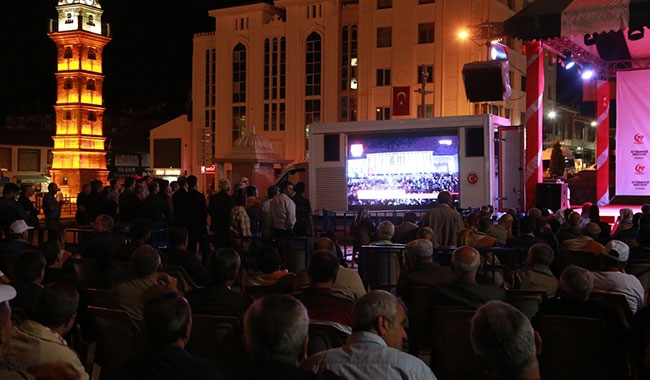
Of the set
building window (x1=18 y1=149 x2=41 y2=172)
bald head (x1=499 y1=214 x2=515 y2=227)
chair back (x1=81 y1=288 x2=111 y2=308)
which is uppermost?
building window (x1=18 y1=149 x2=41 y2=172)

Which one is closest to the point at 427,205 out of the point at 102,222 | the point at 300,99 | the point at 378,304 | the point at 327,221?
the point at 327,221

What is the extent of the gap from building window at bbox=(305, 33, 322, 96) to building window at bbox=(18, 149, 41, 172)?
31.3 metres

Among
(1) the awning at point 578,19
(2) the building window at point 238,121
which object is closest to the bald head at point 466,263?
(1) the awning at point 578,19

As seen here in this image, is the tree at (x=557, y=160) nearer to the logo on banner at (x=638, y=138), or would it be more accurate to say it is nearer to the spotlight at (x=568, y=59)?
the logo on banner at (x=638, y=138)

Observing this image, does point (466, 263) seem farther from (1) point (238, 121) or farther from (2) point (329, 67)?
(1) point (238, 121)

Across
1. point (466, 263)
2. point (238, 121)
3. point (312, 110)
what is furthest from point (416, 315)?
point (238, 121)

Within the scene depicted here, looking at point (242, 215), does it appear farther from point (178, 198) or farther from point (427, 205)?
point (427, 205)

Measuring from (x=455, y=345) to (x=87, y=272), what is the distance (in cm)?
424

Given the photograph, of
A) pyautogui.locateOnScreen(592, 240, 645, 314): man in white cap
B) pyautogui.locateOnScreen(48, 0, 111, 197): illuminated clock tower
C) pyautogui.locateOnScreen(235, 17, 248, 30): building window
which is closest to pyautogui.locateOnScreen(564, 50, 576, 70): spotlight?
pyautogui.locateOnScreen(592, 240, 645, 314): man in white cap

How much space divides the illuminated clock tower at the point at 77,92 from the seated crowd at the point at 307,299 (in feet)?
141

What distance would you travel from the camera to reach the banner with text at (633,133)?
1934cm

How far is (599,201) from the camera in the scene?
21172 mm

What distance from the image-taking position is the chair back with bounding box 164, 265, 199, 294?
23.0 ft

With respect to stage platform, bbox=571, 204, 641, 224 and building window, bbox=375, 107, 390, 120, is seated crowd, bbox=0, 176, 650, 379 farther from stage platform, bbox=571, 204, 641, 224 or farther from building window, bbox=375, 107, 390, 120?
building window, bbox=375, 107, 390, 120
